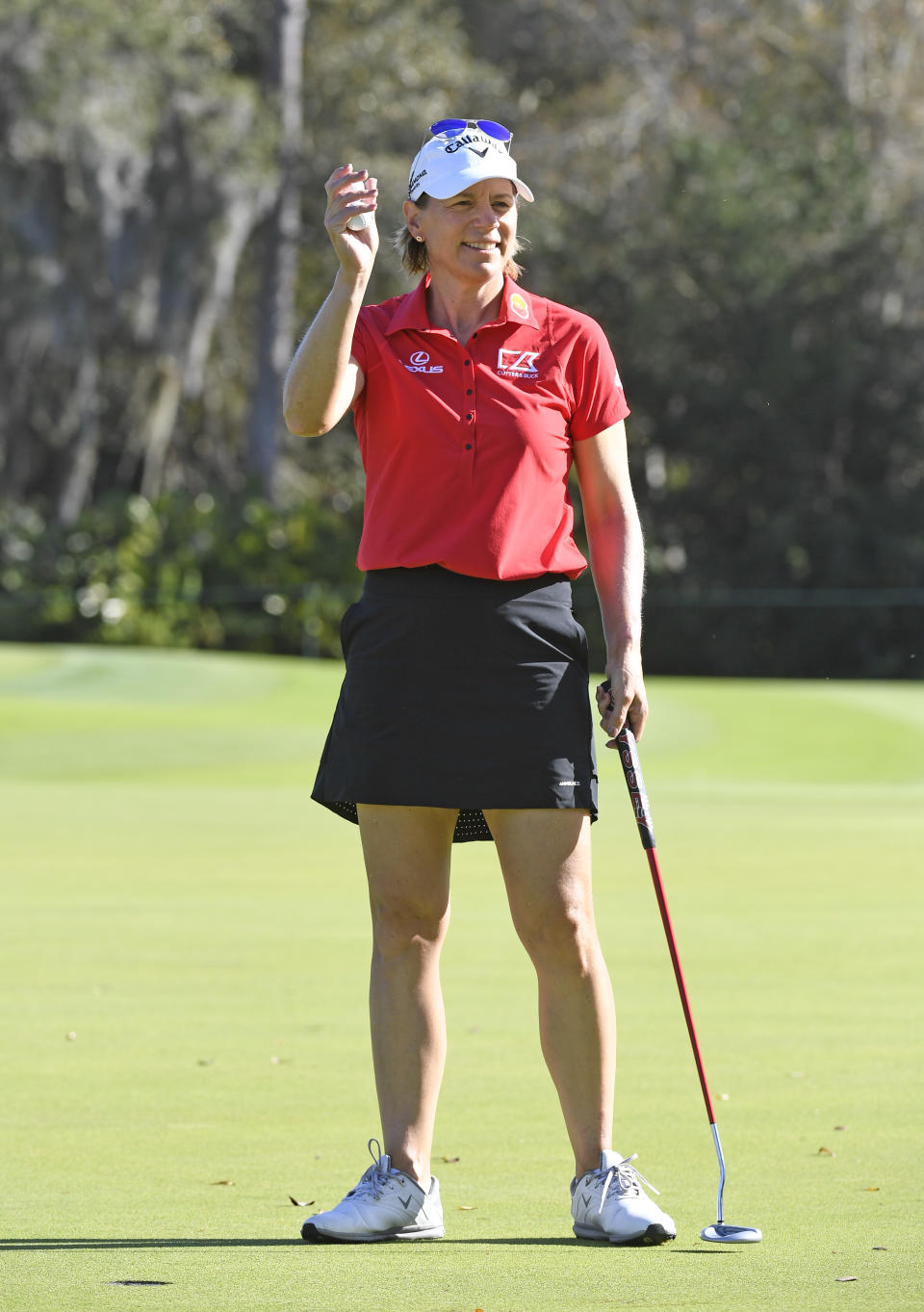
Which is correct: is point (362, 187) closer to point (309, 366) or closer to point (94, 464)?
point (309, 366)

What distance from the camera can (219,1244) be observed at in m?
3.87

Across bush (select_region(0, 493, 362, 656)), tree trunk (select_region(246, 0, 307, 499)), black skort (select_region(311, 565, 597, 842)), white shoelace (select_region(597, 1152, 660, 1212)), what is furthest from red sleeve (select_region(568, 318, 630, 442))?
tree trunk (select_region(246, 0, 307, 499))

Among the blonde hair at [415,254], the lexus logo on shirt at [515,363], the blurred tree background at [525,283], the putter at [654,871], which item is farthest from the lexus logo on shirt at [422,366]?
the blurred tree background at [525,283]

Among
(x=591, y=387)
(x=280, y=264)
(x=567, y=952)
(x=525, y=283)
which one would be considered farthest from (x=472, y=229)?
(x=525, y=283)

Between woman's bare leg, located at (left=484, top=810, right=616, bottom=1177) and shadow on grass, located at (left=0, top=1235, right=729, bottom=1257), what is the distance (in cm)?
19

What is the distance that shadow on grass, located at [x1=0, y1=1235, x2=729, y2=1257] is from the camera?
3816mm

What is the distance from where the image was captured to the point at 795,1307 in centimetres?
334

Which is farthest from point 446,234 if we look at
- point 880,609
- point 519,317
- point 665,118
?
point 665,118

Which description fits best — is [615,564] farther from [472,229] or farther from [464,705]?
[472,229]

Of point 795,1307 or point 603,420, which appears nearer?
point 795,1307

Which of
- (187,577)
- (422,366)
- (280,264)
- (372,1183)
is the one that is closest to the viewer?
(372,1183)

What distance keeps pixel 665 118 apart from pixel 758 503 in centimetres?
786

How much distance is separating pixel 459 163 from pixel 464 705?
103cm

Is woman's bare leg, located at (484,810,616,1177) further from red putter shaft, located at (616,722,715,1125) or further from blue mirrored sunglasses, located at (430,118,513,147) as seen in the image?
blue mirrored sunglasses, located at (430,118,513,147)
